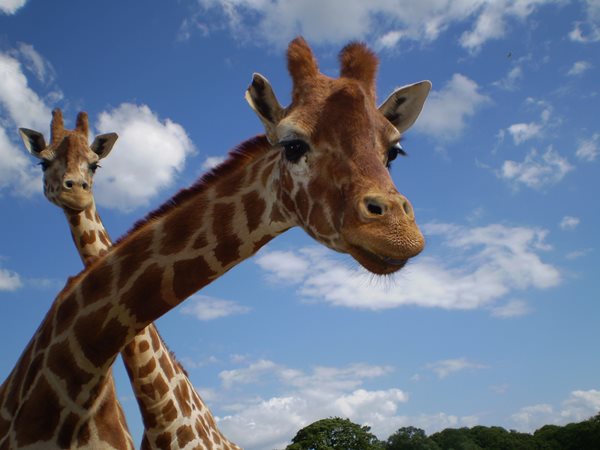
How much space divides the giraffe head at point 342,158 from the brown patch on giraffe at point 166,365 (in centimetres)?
342

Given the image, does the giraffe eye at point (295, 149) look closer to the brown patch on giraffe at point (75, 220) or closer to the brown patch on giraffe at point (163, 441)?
the brown patch on giraffe at point (163, 441)

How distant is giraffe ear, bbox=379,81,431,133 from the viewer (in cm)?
652

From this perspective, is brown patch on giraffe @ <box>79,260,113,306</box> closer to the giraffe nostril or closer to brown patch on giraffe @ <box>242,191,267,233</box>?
brown patch on giraffe @ <box>242,191,267,233</box>

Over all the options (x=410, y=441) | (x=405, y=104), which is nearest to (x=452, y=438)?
(x=410, y=441)

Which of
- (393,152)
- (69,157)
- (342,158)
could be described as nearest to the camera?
(342,158)

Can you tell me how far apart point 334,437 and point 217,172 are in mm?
70452

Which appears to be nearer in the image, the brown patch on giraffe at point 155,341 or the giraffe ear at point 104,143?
the brown patch on giraffe at point 155,341

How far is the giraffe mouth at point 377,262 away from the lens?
4.46 m

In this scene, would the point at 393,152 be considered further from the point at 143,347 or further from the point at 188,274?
the point at 143,347

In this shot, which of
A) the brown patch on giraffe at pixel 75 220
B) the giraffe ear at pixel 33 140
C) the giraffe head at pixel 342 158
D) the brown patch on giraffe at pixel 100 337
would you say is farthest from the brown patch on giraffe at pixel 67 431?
the giraffe ear at pixel 33 140

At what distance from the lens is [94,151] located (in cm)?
1311

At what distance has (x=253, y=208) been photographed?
18.6 feet

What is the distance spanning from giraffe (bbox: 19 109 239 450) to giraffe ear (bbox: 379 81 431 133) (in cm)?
360

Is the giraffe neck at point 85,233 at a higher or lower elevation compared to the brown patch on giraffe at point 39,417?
higher
